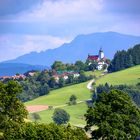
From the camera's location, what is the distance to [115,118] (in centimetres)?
4994

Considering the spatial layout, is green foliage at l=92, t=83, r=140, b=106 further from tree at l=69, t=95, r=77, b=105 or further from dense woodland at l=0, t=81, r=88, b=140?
dense woodland at l=0, t=81, r=88, b=140

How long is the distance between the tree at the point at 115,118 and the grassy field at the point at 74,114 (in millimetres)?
88278

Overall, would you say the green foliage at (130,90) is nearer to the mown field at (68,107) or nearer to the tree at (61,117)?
the mown field at (68,107)

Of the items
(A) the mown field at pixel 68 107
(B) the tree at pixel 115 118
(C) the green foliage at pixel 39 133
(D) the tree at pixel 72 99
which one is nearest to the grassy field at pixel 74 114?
(A) the mown field at pixel 68 107

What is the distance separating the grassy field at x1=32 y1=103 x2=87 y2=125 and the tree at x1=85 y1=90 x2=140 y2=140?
8828 centimetres

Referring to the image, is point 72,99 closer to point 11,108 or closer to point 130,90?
point 130,90

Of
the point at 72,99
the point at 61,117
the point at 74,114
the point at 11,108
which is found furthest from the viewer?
the point at 72,99

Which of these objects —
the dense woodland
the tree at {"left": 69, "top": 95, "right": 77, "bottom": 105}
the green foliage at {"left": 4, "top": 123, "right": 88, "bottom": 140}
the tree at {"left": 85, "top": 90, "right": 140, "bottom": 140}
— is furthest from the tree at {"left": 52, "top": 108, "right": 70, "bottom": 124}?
the green foliage at {"left": 4, "top": 123, "right": 88, "bottom": 140}

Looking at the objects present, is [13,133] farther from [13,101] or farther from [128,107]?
[128,107]

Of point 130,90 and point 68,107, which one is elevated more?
point 130,90

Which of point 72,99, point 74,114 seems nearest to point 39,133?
point 74,114

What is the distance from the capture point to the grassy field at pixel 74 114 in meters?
147

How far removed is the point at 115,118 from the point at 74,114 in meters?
110

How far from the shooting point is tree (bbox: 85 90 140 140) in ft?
163
